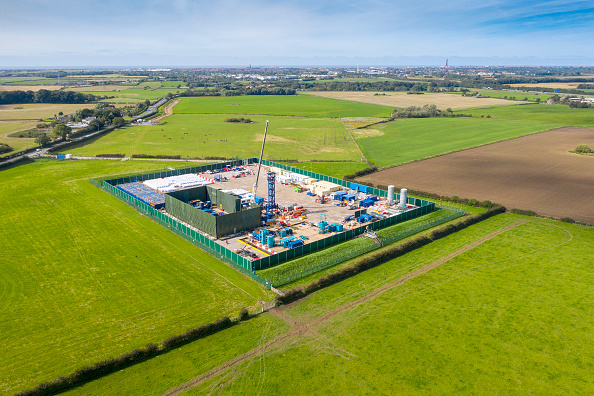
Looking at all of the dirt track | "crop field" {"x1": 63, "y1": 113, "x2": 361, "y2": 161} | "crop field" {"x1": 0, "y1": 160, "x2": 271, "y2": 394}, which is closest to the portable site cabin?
the dirt track

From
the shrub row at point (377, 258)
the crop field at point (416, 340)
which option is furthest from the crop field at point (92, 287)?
the crop field at point (416, 340)

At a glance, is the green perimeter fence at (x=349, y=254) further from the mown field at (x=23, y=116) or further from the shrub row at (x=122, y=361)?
the mown field at (x=23, y=116)

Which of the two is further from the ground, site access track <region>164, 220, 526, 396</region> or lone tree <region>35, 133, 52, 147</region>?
lone tree <region>35, 133, 52, 147</region>

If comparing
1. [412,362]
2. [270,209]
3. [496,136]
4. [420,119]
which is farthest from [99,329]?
[420,119]

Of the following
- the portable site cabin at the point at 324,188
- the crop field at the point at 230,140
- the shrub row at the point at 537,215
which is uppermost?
the crop field at the point at 230,140

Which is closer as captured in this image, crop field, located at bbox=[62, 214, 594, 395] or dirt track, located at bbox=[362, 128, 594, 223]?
crop field, located at bbox=[62, 214, 594, 395]

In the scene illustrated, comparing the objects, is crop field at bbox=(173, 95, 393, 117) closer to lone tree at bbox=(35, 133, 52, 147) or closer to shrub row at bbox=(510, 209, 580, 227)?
lone tree at bbox=(35, 133, 52, 147)
